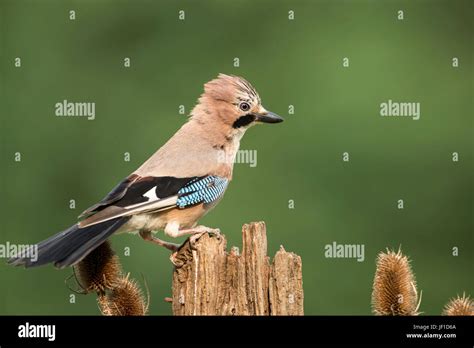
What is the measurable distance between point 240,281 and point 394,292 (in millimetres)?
1101

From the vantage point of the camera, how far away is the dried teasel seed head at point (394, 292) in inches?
255

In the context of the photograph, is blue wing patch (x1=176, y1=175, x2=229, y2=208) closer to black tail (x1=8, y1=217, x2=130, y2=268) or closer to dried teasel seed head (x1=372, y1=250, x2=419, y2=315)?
black tail (x1=8, y1=217, x2=130, y2=268)

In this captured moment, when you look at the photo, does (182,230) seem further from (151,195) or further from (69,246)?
(69,246)

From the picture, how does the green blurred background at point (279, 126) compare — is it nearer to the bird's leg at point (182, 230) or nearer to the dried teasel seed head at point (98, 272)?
the bird's leg at point (182, 230)

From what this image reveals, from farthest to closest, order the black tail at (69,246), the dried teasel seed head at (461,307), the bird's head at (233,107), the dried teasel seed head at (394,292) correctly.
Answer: the bird's head at (233,107) < the dried teasel seed head at (394,292) < the black tail at (69,246) < the dried teasel seed head at (461,307)

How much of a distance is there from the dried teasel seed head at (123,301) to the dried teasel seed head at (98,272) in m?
0.06

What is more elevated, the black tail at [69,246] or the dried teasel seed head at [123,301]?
the black tail at [69,246]

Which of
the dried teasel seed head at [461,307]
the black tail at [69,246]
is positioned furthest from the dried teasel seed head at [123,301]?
the dried teasel seed head at [461,307]

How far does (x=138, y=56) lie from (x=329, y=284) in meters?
5.38

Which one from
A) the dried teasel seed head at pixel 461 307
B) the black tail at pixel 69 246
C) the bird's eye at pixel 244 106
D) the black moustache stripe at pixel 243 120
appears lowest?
the dried teasel seed head at pixel 461 307

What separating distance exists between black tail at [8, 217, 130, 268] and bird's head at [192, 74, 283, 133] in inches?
79.7

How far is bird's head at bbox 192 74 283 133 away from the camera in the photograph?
8609mm

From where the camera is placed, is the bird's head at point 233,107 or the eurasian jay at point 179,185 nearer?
the eurasian jay at point 179,185

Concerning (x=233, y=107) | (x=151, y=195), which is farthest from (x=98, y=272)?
(x=233, y=107)
